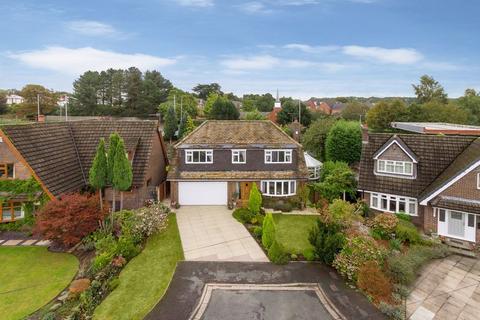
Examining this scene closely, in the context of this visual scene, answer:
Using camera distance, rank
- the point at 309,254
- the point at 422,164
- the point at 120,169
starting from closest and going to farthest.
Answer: the point at 309,254, the point at 120,169, the point at 422,164

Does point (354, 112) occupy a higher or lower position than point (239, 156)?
higher

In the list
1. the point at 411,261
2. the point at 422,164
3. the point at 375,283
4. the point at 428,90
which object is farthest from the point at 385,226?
the point at 428,90

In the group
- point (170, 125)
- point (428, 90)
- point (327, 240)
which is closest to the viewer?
point (327, 240)

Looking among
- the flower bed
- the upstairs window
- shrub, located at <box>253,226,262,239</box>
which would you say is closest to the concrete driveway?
shrub, located at <box>253,226,262,239</box>

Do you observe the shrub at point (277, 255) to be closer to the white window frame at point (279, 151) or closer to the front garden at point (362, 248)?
the front garden at point (362, 248)

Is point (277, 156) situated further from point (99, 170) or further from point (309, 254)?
point (99, 170)

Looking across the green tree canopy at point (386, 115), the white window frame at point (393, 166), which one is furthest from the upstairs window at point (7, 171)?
the green tree canopy at point (386, 115)
